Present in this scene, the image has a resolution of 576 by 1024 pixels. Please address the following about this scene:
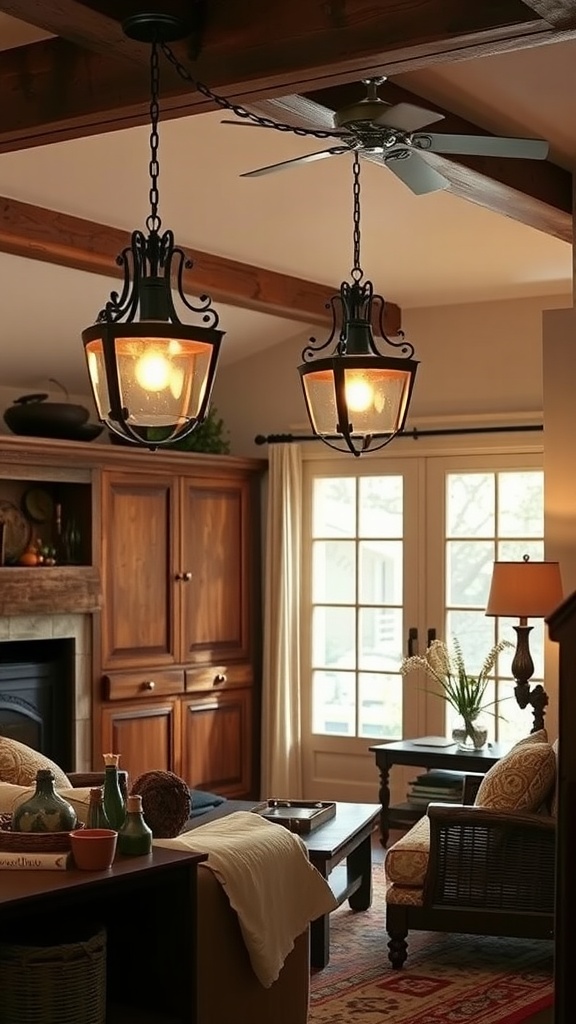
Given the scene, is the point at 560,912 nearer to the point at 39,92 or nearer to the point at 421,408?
the point at 39,92

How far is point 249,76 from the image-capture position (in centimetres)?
351

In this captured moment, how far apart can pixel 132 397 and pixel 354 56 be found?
1109 millimetres

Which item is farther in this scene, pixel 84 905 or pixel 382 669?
pixel 382 669

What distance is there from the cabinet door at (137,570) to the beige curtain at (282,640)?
2.39ft

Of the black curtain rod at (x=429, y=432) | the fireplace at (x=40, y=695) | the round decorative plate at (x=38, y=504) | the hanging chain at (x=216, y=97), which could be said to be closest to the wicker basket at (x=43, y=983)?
the hanging chain at (x=216, y=97)

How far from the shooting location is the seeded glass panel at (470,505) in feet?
25.5

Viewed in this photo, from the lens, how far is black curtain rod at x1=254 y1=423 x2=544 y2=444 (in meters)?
7.60

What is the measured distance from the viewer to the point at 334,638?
8273 millimetres

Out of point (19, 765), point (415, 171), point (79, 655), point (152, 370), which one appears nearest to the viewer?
point (152, 370)

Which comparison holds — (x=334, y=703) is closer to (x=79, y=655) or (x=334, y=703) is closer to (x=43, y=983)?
(x=79, y=655)

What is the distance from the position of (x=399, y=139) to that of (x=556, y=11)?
88 cm

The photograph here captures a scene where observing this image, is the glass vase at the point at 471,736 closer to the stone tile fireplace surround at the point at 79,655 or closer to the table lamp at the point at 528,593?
the table lamp at the point at 528,593

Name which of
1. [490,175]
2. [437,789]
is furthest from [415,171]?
[437,789]

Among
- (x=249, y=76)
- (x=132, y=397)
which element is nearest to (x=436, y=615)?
(x=249, y=76)
